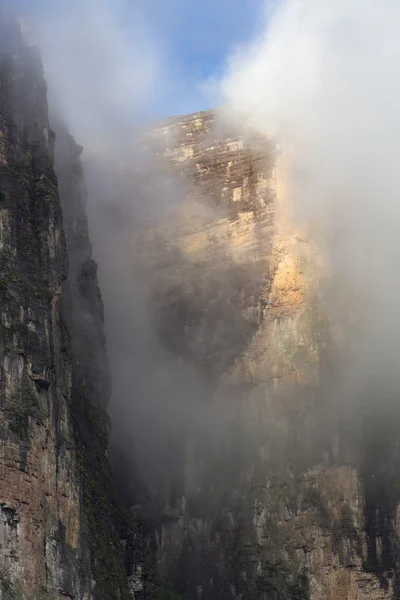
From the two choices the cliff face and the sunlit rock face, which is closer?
the cliff face

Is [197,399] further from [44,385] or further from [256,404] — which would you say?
[44,385]

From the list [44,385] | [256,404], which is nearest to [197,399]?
[256,404]

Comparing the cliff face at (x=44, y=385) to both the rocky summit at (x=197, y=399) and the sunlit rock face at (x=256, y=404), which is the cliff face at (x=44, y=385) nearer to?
the rocky summit at (x=197, y=399)

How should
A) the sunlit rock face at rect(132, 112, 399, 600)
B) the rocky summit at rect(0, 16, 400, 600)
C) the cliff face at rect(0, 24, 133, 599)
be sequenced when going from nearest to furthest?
the cliff face at rect(0, 24, 133, 599), the rocky summit at rect(0, 16, 400, 600), the sunlit rock face at rect(132, 112, 399, 600)

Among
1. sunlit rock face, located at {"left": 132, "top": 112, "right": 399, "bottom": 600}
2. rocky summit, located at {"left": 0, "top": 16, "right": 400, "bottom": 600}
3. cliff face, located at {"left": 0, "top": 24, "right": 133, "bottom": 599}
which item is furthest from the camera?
sunlit rock face, located at {"left": 132, "top": 112, "right": 399, "bottom": 600}

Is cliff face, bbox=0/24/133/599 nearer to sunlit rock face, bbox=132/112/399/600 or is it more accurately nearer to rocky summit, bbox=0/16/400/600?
rocky summit, bbox=0/16/400/600

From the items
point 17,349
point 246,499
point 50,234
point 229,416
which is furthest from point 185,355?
point 17,349

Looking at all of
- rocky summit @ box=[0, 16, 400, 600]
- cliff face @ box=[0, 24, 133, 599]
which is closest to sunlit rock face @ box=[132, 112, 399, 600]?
rocky summit @ box=[0, 16, 400, 600]
